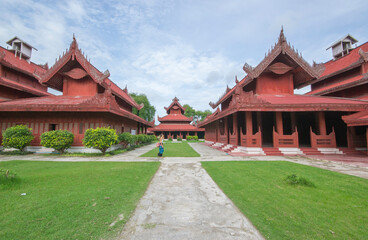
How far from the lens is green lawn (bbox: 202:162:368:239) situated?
2.26 m

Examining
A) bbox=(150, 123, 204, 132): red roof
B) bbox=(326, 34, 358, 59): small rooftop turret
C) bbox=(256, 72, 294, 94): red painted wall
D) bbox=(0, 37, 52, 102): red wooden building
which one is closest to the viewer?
bbox=(256, 72, 294, 94): red painted wall

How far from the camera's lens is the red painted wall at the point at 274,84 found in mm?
12992

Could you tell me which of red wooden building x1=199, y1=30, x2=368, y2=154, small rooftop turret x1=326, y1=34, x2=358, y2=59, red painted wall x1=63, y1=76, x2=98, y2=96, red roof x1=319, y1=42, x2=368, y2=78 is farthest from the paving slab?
small rooftop turret x1=326, y1=34, x2=358, y2=59

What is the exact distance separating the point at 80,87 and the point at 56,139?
5.79 meters

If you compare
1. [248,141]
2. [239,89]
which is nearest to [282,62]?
[239,89]

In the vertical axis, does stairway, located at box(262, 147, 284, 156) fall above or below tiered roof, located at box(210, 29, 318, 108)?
below

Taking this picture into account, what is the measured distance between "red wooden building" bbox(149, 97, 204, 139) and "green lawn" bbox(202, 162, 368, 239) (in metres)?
30.9

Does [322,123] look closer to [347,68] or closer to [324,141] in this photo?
[324,141]

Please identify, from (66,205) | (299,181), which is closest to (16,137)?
(66,205)

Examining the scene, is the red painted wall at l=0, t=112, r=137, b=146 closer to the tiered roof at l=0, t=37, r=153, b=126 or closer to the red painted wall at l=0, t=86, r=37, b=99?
the tiered roof at l=0, t=37, r=153, b=126

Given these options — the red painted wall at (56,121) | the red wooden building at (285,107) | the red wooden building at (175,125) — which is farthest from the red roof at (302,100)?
the red wooden building at (175,125)

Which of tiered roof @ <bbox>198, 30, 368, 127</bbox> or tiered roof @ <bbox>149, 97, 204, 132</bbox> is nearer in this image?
tiered roof @ <bbox>198, 30, 368, 127</bbox>

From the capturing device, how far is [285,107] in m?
10.2

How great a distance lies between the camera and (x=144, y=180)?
4750mm
